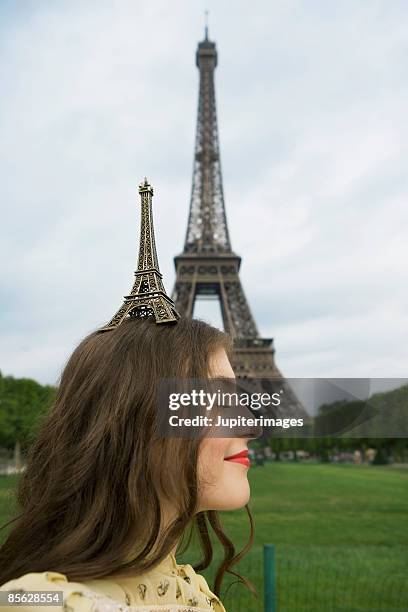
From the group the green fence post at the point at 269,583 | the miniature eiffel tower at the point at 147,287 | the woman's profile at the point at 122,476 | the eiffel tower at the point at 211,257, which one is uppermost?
the eiffel tower at the point at 211,257

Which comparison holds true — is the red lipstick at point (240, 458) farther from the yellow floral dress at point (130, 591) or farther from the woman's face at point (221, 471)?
the yellow floral dress at point (130, 591)

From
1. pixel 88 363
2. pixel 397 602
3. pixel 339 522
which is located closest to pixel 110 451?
pixel 88 363

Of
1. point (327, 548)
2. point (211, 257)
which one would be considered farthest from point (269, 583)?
point (211, 257)

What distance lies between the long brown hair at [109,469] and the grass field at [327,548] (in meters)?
0.54

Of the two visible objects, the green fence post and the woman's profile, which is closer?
the woman's profile

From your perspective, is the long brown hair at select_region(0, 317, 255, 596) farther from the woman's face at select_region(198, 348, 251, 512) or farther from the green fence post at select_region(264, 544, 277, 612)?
the green fence post at select_region(264, 544, 277, 612)

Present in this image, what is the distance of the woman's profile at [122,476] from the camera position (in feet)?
4.54

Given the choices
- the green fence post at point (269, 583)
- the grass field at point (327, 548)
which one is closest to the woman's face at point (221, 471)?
the grass field at point (327, 548)

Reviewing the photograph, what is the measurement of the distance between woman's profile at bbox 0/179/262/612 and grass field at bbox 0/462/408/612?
54 centimetres

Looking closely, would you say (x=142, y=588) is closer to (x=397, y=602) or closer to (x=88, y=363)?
(x=88, y=363)

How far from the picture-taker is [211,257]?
130ft

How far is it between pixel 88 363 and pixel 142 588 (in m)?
0.53

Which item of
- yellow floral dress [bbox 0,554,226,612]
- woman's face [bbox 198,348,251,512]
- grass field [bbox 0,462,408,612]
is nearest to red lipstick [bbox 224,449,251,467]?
woman's face [bbox 198,348,251,512]

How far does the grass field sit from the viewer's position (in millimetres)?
6203
